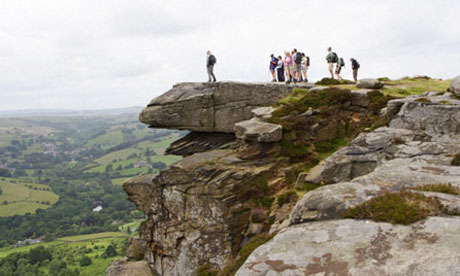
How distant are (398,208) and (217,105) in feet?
82.1

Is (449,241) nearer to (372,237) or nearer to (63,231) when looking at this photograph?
(372,237)

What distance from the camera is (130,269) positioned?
2812cm

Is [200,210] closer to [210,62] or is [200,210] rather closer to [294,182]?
[294,182]

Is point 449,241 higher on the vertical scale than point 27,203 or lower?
higher

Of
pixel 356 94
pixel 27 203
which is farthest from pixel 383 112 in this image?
pixel 27 203

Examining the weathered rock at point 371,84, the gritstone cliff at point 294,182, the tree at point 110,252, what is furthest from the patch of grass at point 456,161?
the tree at point 110,252

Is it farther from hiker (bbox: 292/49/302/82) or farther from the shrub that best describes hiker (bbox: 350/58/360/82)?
the shrub

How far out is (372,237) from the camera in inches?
301

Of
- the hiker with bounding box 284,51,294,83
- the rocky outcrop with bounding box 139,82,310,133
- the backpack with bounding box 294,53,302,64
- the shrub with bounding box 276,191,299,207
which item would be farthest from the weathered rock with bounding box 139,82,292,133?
the shrub with bounding box 276,191,299,207

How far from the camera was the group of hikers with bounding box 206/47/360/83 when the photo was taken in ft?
107

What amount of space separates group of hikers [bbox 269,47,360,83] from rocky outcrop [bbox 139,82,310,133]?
2879mm

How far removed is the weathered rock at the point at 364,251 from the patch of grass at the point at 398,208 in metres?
0.22

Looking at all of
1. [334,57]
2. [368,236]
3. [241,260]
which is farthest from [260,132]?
[368,236]

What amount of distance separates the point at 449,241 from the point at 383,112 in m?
20.2
